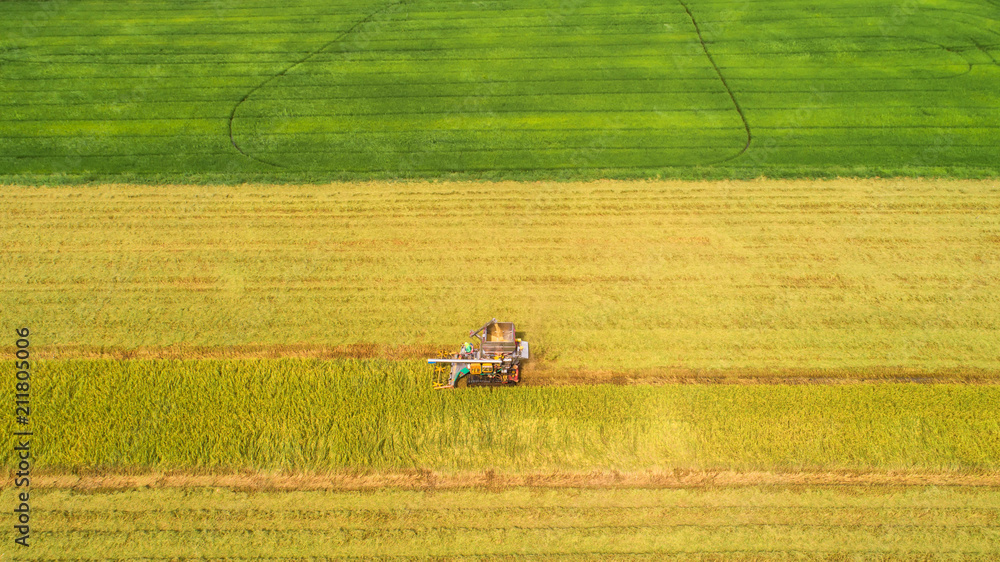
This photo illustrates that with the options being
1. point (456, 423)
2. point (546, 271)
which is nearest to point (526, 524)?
point (456, 423)

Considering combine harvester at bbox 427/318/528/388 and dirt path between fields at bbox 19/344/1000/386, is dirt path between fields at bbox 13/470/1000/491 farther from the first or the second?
dirt path between fields at bbox 19/344/1000/386

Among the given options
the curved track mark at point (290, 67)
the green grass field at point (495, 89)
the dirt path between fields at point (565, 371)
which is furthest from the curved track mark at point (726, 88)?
the curved track mark at point (290, 67)

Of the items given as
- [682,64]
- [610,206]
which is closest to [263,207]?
[610,206]

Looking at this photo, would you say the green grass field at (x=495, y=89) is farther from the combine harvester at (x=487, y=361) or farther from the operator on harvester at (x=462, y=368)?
the operator on harvester at (x=462, y=368)

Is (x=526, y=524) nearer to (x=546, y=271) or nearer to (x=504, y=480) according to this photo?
(x=504, y=480)

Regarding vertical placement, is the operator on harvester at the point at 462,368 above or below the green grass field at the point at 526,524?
above

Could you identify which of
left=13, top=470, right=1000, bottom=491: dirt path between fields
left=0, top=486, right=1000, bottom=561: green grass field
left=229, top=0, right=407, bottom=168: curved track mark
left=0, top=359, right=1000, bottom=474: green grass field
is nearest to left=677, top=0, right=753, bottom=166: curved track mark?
left=0, top=359, right=1000, bottom=474: green grass field
